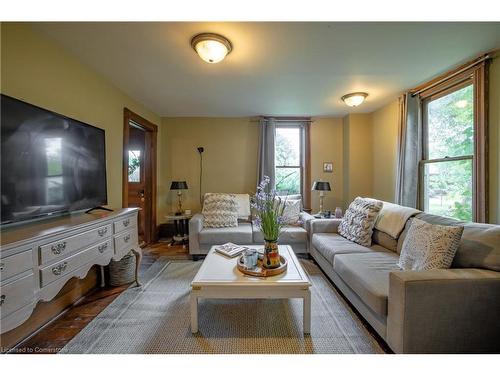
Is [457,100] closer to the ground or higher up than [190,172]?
higher up

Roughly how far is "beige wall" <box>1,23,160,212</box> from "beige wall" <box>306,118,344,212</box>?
324 centimetres

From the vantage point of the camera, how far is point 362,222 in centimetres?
251

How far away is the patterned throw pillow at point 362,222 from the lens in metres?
2.46

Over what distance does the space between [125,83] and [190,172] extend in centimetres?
185

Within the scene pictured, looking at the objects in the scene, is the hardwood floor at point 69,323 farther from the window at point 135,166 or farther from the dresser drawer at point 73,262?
the window at point 135,166

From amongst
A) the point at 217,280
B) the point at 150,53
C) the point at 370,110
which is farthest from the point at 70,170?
the point at 370,110

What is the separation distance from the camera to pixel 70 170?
6.03 ft

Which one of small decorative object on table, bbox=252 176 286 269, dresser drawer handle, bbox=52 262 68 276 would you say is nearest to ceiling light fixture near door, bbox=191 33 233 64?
small decorative object on table, bbox=252 176 286 269

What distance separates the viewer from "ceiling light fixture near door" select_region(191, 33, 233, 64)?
68.0 inches

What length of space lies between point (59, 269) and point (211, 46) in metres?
1.99

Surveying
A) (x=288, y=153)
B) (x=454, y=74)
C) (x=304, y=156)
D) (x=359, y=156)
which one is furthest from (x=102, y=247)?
(x=359, y=156)

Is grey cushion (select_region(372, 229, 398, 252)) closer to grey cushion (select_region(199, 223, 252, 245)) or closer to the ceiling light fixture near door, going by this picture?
grey cushion (select_region(199, 223, 252, 245))

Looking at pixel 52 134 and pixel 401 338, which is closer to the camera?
pixel 401 338
